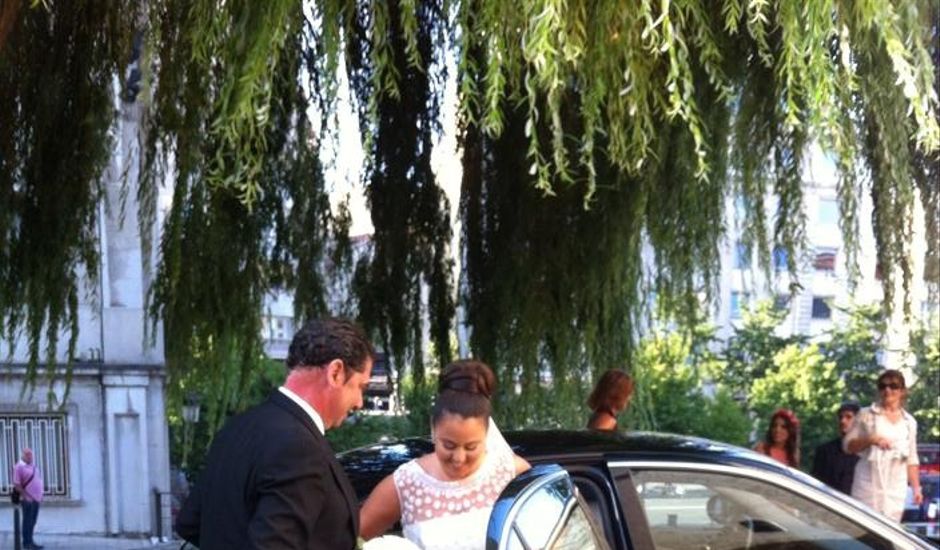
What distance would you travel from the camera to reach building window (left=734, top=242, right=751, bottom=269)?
290 inches

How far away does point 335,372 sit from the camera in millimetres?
3330

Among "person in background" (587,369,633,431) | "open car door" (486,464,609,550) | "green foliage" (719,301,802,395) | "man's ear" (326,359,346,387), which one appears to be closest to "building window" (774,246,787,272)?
"person in background" (587,369,633,431)

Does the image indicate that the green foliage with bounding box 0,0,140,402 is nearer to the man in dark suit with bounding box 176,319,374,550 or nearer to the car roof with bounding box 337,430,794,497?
the car roof with bounding box 337,430,794,497

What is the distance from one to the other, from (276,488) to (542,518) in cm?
68

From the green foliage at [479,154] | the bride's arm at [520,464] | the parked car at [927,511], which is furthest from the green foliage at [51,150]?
the parked car at [927,511]

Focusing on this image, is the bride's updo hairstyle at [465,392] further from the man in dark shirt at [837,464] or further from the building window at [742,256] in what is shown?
the man in dark shirt at [837,464]

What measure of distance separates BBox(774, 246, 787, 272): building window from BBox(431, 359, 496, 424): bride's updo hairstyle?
9.12ft

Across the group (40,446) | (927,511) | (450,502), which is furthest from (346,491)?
(40,446)

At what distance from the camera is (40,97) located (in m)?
6.78

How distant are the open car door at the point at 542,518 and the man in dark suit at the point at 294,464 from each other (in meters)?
0.35

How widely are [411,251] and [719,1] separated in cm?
288

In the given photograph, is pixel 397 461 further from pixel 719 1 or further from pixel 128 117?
pixel 128 117

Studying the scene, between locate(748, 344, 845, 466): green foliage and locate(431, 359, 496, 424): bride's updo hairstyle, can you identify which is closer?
locate(431, 359, 496, 424): bride's updo hairstyle

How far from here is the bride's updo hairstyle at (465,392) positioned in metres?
4.24
